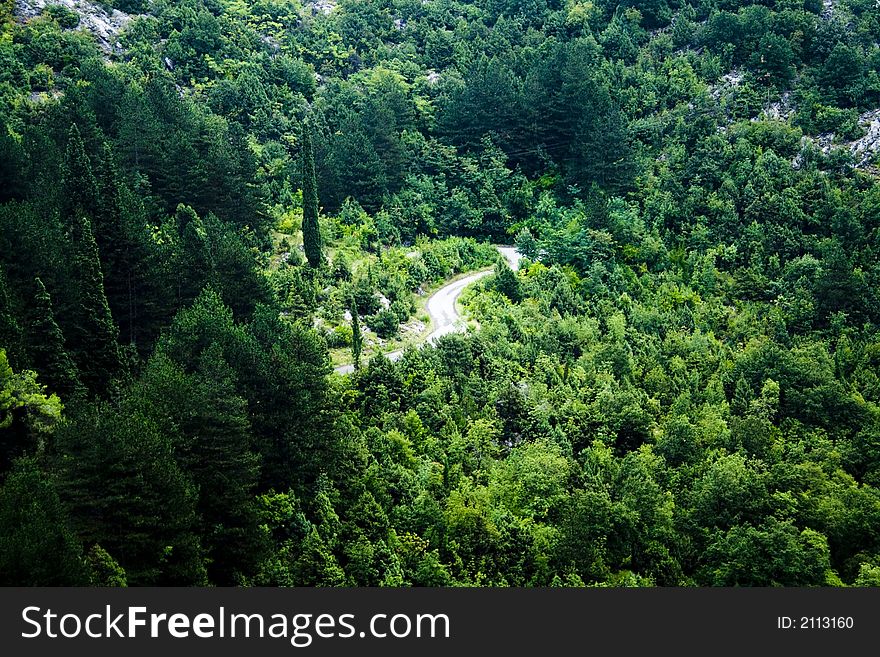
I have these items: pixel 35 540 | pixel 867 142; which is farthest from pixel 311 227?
pixel 867 142

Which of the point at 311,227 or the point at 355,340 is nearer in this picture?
the point at 355,340

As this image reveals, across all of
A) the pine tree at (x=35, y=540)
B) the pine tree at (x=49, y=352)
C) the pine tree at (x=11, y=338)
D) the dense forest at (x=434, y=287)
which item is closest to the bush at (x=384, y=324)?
the dense forest at (x=434, y=287)

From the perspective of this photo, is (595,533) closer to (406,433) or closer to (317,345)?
(406,433)

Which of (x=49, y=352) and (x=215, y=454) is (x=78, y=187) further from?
(x=215, y=454)

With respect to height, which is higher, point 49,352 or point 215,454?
point 49,352

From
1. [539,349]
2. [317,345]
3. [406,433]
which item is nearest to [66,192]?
[317,345]

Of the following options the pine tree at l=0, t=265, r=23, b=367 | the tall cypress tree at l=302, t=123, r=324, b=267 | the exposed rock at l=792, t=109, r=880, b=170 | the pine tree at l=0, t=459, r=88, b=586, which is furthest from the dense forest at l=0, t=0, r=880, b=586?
the exposed rock at l=792, t=109, r=880, b=170

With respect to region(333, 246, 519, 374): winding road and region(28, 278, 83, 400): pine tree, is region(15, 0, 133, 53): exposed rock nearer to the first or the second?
region(333, 246, 519, 374): winding road
